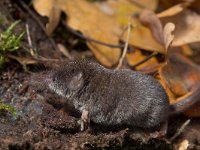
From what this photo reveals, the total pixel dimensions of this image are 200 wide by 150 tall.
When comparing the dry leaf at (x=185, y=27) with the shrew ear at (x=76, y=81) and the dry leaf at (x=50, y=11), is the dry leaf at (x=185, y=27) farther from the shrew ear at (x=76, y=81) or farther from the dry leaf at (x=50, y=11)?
the shrew ear at (x=76, y=81)

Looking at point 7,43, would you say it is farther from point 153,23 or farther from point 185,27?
point 185,27

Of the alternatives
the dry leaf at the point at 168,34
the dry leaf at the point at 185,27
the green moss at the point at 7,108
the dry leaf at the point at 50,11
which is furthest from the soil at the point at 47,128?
the dry leaf at the point at 185,27

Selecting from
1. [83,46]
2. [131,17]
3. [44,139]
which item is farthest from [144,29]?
[44,139]

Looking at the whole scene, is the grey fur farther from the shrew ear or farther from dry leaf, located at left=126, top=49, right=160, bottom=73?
dry leaf, located at left=126, top=49, right=160, bottom=73

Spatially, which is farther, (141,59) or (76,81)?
(141,59)

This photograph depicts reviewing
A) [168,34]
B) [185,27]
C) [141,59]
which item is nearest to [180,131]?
[168,34]

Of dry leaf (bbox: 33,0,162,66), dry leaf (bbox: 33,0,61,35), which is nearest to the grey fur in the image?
dry leaf (bbox: 33,0,162,66)
